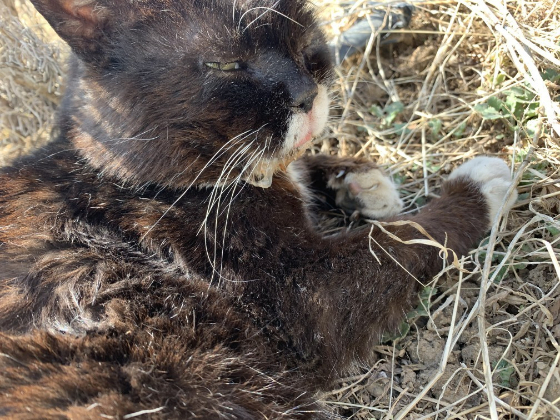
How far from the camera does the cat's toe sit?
122 inches

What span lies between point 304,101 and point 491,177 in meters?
1.28

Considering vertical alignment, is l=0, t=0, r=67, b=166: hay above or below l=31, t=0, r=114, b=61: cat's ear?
below

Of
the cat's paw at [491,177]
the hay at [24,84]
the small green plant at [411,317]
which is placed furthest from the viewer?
the hay at [24,84]

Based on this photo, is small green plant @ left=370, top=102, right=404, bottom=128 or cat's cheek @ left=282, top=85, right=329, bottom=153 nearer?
cat's cheek @ left=282, top=85, right=329, bottom=153

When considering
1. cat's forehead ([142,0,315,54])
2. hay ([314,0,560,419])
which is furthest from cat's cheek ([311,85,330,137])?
hay ([314,0,560,419])

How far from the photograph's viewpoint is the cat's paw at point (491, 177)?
281 centimetres

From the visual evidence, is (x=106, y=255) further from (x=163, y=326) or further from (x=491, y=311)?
(x=491, y=311)

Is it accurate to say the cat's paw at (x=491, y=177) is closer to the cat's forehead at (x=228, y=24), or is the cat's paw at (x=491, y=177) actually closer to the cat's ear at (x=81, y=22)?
the cat's forehead at (x=228, y=24)

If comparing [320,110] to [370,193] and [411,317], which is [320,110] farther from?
[411,317]

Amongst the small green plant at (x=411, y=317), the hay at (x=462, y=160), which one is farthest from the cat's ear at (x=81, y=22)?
the small green plant at (x=411, y=317)

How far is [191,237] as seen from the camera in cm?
245

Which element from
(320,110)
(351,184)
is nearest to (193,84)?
(320,110)

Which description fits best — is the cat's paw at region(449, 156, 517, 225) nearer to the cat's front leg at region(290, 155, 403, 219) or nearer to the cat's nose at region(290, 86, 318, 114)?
the cat's front leg at region(290, 155, 403, 219)

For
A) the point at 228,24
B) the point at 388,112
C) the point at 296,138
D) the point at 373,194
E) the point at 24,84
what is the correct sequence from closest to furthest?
the point at 228,24
the point at 296,138
the point at 373,194
the point at 24,84
the point at 388,112
